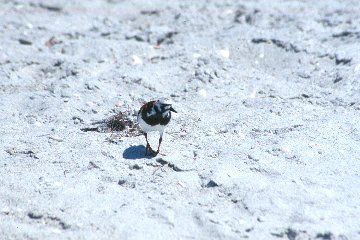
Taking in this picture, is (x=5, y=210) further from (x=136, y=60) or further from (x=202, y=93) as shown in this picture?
(x=136, y=60)

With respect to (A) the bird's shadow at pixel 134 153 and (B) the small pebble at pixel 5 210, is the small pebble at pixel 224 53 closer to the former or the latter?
(A) the bird's shadow at pixel 134 153

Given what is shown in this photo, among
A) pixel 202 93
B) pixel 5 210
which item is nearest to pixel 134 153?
pixel 5 210

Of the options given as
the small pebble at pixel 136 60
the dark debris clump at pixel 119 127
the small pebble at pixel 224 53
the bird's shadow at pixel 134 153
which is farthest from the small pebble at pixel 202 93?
the bird's shadow at pixel 134 153

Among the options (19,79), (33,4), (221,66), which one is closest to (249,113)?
(221,66)

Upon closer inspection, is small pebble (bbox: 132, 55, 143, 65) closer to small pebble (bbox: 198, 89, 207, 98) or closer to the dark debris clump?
small pebble (bbox: 198, 89, 207, 98)

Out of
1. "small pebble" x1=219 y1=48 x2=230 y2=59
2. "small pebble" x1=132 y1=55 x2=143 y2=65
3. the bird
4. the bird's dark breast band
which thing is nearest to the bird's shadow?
the bird

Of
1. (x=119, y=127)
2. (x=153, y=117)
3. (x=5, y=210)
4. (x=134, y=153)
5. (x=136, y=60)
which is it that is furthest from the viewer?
(x=136, y=60)

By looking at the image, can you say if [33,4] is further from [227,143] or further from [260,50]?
[227,143]

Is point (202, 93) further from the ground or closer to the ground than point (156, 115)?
closer to the ground
